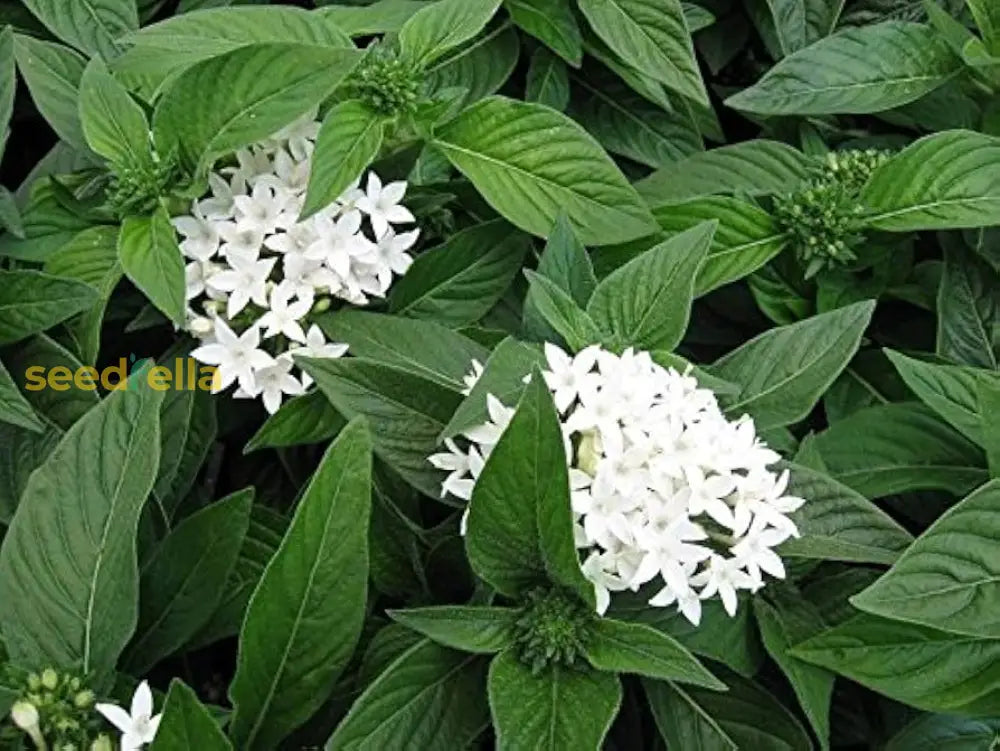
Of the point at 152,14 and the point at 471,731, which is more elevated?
the point at 152,14

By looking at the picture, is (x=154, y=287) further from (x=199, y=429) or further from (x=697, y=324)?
(x=697, y=324)

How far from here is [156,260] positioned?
0.96 metres

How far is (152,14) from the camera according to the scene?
4.23 ft

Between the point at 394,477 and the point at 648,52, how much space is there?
471 millimetres

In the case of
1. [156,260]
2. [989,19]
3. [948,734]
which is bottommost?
[948,734]

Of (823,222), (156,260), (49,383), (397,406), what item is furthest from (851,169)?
(49,383)

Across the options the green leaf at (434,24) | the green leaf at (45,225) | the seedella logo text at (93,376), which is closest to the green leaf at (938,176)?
the green leaf at (434,24)

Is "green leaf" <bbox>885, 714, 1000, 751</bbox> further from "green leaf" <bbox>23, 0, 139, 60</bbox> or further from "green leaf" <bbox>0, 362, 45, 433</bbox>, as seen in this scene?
"green leaf" <bbox>23, 0, 139, 60</bbox>

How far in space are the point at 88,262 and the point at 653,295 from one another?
1.55 feet

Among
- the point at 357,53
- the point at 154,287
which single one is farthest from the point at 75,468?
the point at 357,53

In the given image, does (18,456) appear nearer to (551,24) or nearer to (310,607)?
(310,607)

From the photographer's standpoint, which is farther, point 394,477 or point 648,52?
point 648,52

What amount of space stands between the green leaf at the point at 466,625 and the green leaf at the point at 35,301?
0.38 m

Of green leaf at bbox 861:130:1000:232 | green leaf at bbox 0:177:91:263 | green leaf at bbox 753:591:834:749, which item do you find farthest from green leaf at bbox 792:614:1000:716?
green leaf at bbox 0:177:91:263
